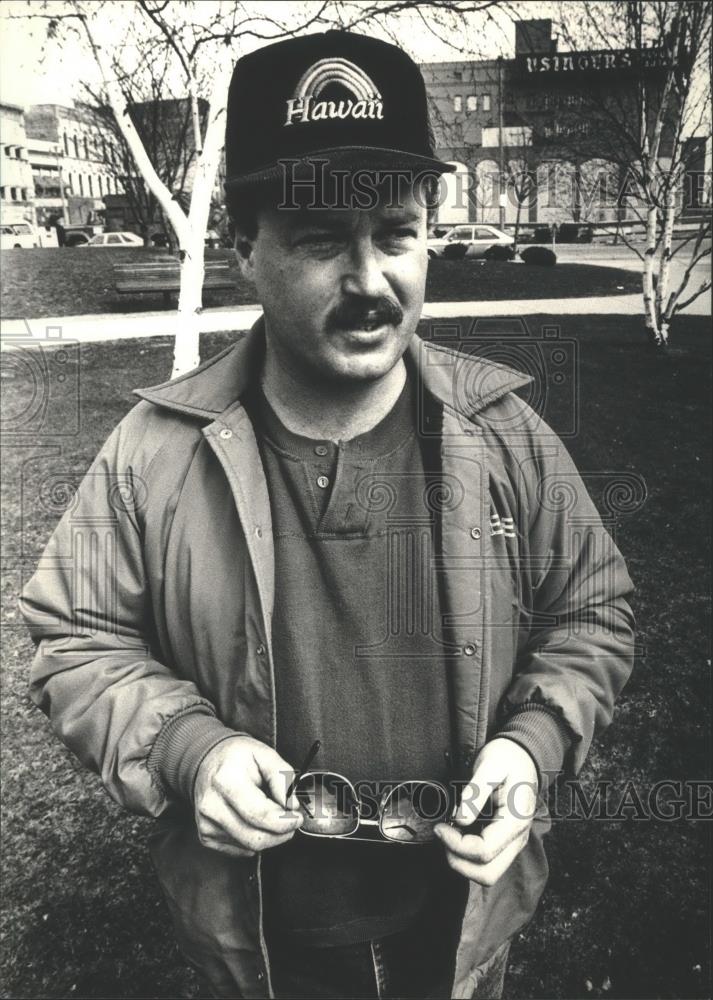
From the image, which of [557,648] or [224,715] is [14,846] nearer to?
[224,715]

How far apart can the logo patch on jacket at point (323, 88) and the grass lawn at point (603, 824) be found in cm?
230

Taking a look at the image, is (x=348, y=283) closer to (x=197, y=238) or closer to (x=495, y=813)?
(x=495, y=813)

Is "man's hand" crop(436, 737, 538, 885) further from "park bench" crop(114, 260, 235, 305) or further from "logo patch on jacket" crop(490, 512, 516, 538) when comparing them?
"park bench" crop(114, 260, 235, 305)

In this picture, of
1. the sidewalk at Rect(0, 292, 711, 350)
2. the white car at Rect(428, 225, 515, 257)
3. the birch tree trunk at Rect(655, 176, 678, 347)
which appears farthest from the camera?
the white car at Rect(428, 225, 515, 257)

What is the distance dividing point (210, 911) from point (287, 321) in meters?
1.06

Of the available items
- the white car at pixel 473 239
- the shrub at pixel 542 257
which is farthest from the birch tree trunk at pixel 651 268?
the white car at pixel 473 239

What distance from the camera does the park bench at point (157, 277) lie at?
26.5ft

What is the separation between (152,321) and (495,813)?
9409mm

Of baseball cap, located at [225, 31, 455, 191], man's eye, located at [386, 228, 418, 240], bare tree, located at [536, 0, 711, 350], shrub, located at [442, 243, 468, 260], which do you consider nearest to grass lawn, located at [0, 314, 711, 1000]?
bare tree, located at [536, 0, 711, 350]

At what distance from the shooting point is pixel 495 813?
4.02ft

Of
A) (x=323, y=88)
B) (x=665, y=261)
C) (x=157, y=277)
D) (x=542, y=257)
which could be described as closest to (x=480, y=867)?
(x=323, y=88)

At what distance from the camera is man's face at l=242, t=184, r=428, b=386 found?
4.22ft

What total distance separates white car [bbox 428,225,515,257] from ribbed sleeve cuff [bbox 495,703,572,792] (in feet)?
73.0

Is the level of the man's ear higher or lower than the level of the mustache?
higher
